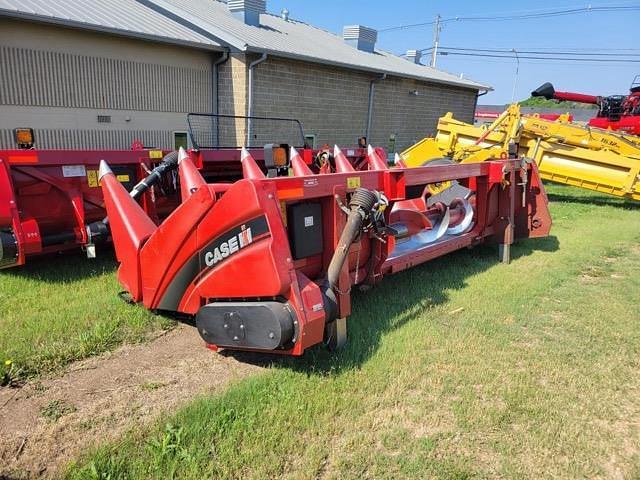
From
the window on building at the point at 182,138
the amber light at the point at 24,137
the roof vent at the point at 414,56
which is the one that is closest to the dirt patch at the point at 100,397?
the amber light at the point at 24,137

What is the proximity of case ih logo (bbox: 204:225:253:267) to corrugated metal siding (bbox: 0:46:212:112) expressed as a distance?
23.9 feet

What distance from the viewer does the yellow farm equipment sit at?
9.45m

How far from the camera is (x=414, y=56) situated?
74.5ft

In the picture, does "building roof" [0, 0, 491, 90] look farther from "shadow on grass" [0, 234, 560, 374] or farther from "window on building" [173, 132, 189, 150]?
"shadow on grass" [0, 234, 560, 374]

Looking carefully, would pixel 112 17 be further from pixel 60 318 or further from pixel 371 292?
pixel 371 292

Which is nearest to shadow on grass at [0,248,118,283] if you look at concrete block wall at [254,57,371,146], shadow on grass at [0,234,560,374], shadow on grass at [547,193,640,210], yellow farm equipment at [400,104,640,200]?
shadow on grass at [0,234,560,374]

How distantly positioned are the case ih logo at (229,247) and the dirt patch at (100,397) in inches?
26.5

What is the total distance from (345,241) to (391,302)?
132 centimetres

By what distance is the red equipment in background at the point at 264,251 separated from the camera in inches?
109

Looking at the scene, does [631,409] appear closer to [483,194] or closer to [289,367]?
[289,367]

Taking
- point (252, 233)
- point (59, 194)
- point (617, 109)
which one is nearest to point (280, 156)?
point (252, 233)

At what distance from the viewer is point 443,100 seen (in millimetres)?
18859

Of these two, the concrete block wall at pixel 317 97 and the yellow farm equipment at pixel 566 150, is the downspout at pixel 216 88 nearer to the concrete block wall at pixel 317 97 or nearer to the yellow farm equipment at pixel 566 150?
the concrete block wall at pixel 317 97

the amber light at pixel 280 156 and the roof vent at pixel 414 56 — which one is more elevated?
the roof vent at pixel 414 56
